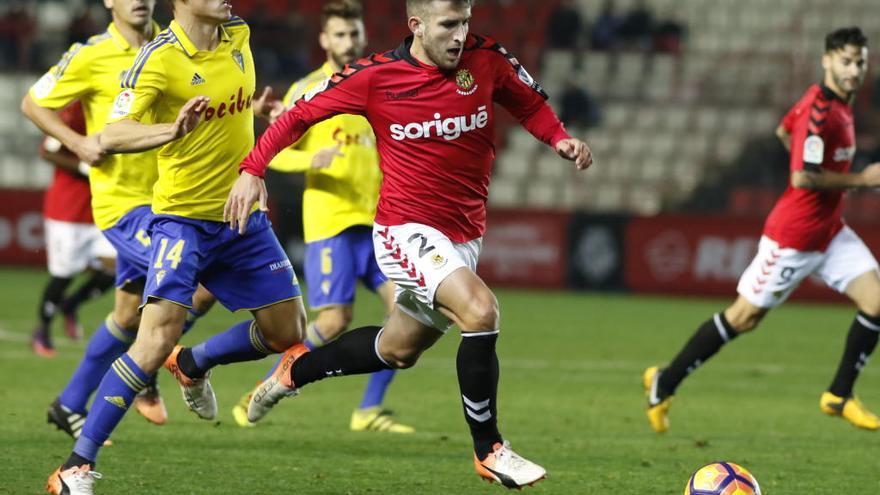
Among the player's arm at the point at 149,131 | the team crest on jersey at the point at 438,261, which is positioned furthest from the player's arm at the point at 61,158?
the team crest on jersey at the point at 438,261

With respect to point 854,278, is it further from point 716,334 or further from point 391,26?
point 391,26

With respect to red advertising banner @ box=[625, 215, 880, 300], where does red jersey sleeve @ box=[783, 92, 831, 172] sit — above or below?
above

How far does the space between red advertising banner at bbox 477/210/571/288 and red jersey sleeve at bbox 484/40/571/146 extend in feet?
44.9

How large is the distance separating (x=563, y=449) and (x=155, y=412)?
2351 millimetres

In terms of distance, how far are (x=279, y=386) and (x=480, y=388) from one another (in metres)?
1.31

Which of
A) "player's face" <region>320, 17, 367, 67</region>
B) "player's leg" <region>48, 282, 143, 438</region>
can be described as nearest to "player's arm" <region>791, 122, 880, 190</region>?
"player's face" <region>320, 17, 367, 67</region>

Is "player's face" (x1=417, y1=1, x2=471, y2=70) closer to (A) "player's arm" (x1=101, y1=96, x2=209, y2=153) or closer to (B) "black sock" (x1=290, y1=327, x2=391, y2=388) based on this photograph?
(A) "player's arm" (x1=101, y1=96, x2=209, y2=153)

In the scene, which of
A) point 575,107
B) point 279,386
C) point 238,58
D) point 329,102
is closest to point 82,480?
point 279,386

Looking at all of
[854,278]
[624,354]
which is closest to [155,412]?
[854,278]

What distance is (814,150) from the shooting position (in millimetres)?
8641

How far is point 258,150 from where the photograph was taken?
5934 mm

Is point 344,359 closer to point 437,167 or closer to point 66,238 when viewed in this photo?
point 437,167

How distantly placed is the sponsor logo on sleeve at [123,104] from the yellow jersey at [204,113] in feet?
0.10

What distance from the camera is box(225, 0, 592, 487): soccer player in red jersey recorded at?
19.3 feet
